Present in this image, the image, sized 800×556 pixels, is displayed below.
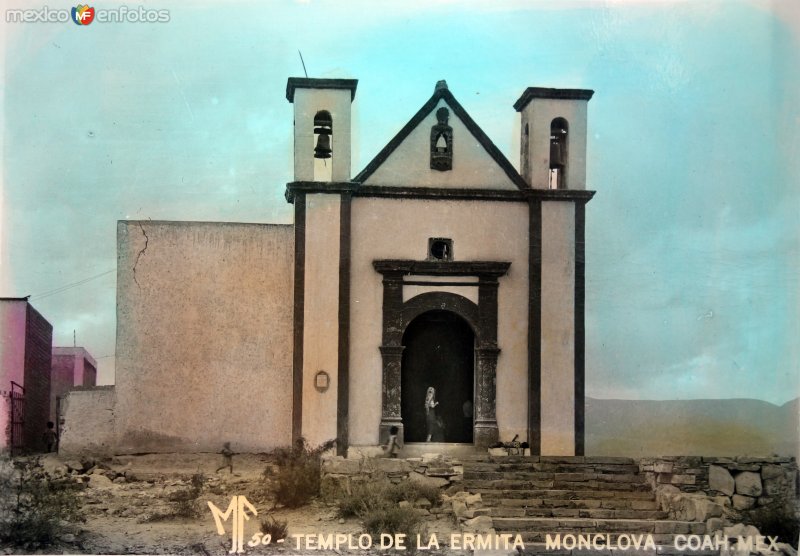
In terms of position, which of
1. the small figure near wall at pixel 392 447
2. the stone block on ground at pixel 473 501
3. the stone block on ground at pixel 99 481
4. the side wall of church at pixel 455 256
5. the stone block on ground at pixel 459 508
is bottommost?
the stone block on ground at pixel 459 508

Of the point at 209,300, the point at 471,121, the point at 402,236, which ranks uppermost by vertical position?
the point at 471,121

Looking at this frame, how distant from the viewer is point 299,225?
1691 centimetres

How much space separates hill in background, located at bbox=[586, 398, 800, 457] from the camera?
52.0 ft

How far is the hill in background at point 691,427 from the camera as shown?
15.8 m

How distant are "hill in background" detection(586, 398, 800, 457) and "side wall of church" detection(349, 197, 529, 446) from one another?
1.30m

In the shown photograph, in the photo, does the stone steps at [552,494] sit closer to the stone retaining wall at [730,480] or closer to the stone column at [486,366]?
the stone retaining wall at [730,480]

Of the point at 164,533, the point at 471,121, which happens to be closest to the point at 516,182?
the point at 471,121

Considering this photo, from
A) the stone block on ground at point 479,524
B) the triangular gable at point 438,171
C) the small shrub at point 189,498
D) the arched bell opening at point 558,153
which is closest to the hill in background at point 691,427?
the stone block on ground at point 479,524

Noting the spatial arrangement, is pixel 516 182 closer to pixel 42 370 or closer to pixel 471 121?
pixel 471 121

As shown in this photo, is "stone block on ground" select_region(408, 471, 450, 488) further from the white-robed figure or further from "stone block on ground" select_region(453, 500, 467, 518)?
the white-robed figure

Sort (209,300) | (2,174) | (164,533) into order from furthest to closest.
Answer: (209,300), (2,174), (164,533)

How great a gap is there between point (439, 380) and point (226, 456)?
3.64 metres

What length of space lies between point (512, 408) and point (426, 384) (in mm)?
1453

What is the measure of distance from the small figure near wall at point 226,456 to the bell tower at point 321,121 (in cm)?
437
